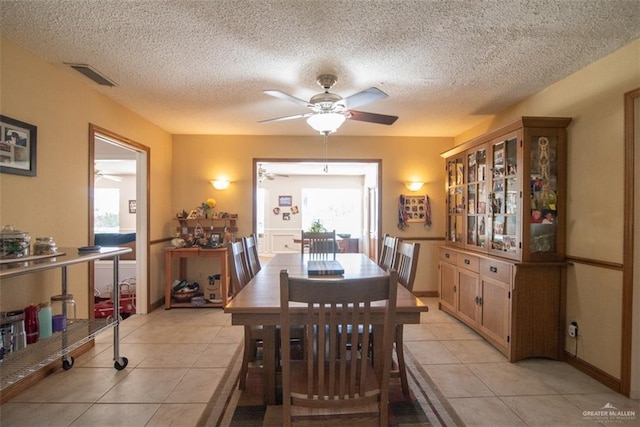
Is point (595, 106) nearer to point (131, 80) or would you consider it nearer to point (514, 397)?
point (514, 397)

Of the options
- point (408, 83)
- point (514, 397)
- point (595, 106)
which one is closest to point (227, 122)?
point (408, 83)

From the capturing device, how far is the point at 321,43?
2088mm

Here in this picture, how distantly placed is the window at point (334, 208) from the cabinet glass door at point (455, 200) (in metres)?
4.78

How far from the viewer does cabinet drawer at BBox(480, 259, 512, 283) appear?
8.68 feet

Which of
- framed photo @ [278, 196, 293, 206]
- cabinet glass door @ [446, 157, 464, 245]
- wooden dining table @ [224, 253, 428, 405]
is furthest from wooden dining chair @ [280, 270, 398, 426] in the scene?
framed photo @ [278, 196, 293, 206]

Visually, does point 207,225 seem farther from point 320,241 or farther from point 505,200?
point 505,200

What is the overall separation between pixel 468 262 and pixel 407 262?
1.44 m

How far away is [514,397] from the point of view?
6.87 feet

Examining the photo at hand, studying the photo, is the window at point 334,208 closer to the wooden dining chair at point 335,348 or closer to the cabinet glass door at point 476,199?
the cabinet glass door at point 476,199

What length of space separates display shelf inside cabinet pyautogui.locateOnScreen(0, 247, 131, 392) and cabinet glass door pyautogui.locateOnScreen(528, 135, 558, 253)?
344 centimetres

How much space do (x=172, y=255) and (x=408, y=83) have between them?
138 inches

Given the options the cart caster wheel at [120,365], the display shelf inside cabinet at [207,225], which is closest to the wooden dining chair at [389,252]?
the cart caster wheel at [120,365]

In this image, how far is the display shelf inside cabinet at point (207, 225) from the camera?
4375 mm

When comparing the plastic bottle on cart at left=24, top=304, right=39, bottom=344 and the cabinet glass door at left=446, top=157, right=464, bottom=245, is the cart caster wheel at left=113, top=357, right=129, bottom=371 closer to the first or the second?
the plastic bottle on cart at left=24, top=304, right=39, bottom=344
